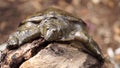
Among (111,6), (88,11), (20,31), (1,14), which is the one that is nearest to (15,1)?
(1,14)

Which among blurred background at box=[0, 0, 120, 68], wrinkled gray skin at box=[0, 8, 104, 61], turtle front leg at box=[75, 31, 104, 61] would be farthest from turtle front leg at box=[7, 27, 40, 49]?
blurred background at box=[0, 0, 120, 68]

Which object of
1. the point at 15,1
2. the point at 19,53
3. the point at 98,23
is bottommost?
the point at 98,23

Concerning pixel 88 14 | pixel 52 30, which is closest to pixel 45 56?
pixel 52 30

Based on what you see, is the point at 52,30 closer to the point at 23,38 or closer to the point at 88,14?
the point at 23,38

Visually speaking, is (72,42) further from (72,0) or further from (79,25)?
(72,0)

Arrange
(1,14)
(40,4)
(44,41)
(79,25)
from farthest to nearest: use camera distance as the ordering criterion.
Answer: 1. (40,4)
2. (1,14)
3. (79,25)
4. (44,41)

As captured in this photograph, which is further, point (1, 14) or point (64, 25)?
point (1, 14)

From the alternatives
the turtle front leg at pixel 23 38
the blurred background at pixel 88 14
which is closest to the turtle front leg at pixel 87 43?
the turtle front leg at pixel 23 38
